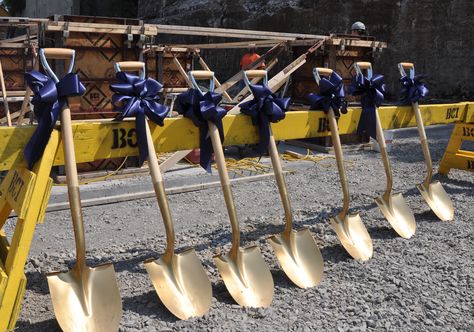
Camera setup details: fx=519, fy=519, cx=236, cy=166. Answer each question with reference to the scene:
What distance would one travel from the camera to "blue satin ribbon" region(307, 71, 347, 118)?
4.08 m

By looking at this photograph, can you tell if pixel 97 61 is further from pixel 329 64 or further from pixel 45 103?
pixel 329 64

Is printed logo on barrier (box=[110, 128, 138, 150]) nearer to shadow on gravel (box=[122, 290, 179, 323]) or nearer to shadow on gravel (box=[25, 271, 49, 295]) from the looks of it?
shadow on gravel (box=[122, 290, 179, 323])

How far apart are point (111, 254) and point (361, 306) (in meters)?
1.94

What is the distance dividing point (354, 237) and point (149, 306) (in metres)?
1.75

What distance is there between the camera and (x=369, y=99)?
172 inches

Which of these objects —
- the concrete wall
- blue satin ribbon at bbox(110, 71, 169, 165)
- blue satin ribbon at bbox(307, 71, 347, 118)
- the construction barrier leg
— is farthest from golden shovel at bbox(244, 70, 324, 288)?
the concrete wall

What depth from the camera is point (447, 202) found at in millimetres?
5043

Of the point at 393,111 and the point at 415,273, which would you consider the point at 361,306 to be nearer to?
the point at 415,273

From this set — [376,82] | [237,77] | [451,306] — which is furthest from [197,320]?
[237,77]

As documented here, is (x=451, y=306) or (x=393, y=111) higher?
(x=393, y=111)

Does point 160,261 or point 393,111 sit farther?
point 393,111

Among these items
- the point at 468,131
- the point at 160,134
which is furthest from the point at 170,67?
the point at 160,134

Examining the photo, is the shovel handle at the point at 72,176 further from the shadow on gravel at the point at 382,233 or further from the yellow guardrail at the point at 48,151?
the shadow on gravel at the point at 382,233

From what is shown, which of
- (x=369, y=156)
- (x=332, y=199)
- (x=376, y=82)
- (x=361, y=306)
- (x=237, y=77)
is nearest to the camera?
(x=361, y=306)
